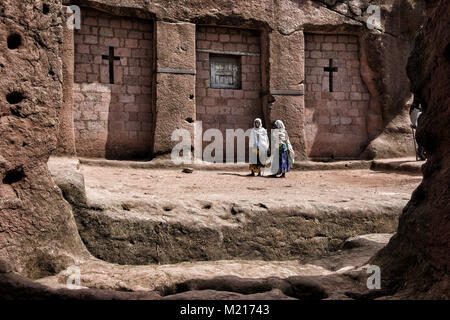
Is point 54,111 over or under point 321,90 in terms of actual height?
under

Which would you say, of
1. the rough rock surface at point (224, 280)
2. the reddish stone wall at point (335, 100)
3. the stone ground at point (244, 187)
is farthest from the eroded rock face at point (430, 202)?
the reddish stone wall at point (335, 100)

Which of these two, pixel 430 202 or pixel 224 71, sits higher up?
pixel 224 71

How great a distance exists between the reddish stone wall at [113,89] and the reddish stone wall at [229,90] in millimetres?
1368

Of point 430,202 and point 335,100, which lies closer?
point 430,202

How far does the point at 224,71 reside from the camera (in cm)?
1188

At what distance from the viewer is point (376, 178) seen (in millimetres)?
9836

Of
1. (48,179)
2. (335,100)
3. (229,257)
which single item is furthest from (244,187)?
(335,100)

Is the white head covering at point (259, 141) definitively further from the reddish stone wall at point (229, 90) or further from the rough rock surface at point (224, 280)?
the rough rock surface at point (224, 280)

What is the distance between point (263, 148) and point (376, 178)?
259 centimetres

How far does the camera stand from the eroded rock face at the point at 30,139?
3557mm

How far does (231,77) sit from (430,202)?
30.0 feet

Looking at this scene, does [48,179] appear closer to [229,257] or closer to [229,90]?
[229,257]
